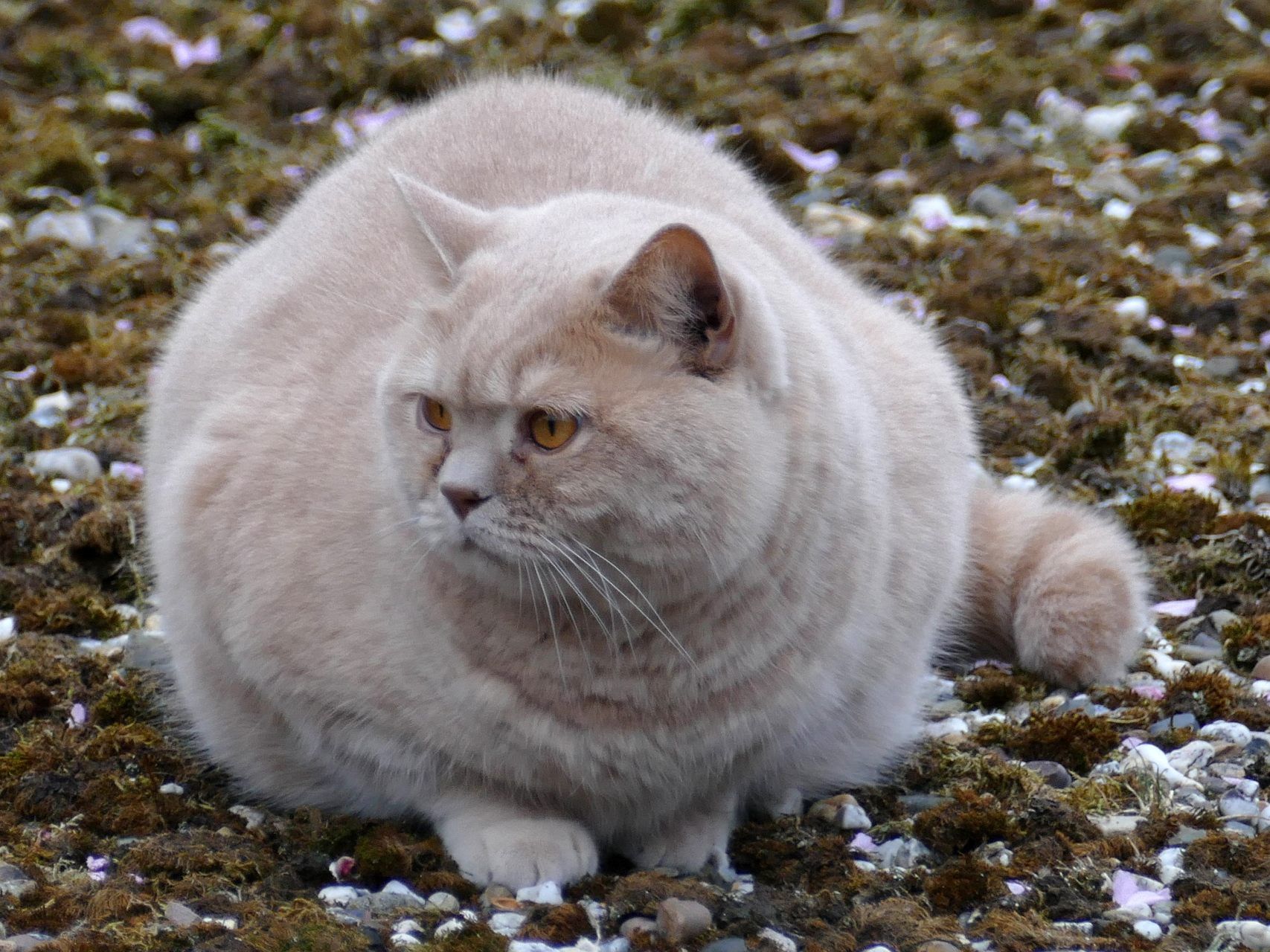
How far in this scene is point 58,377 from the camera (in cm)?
540

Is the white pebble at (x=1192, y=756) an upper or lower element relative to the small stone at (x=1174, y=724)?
upper

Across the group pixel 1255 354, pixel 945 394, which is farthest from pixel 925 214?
pixel 945 394

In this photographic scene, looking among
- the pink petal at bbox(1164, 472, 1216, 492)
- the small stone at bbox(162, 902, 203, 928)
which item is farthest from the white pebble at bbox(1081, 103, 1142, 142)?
the small stone at bbox(162, 902, 203, 928)

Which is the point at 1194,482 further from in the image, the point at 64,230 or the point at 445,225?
the point at 64,230

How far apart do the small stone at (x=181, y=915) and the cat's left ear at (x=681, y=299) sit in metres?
1.34

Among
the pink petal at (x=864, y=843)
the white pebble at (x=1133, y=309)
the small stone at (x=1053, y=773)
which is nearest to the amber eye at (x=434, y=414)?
the pink petal at (x=864, y=843)

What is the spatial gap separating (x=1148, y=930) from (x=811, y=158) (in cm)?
426

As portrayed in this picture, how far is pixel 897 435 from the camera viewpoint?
3.68 m

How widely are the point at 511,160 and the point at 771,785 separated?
65.0 inches

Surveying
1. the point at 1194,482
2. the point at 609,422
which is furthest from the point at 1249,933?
the point at 1194,482

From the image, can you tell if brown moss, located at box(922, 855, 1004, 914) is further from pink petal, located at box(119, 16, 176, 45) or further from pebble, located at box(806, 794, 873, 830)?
pink petal, located at box(119, 16, 176, 45)

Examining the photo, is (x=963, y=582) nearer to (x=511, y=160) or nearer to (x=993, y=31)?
(x=511, y=160)

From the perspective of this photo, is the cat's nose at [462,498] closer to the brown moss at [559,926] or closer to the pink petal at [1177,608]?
the brown moss at [559,926]

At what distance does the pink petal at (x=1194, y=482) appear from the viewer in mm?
4664
